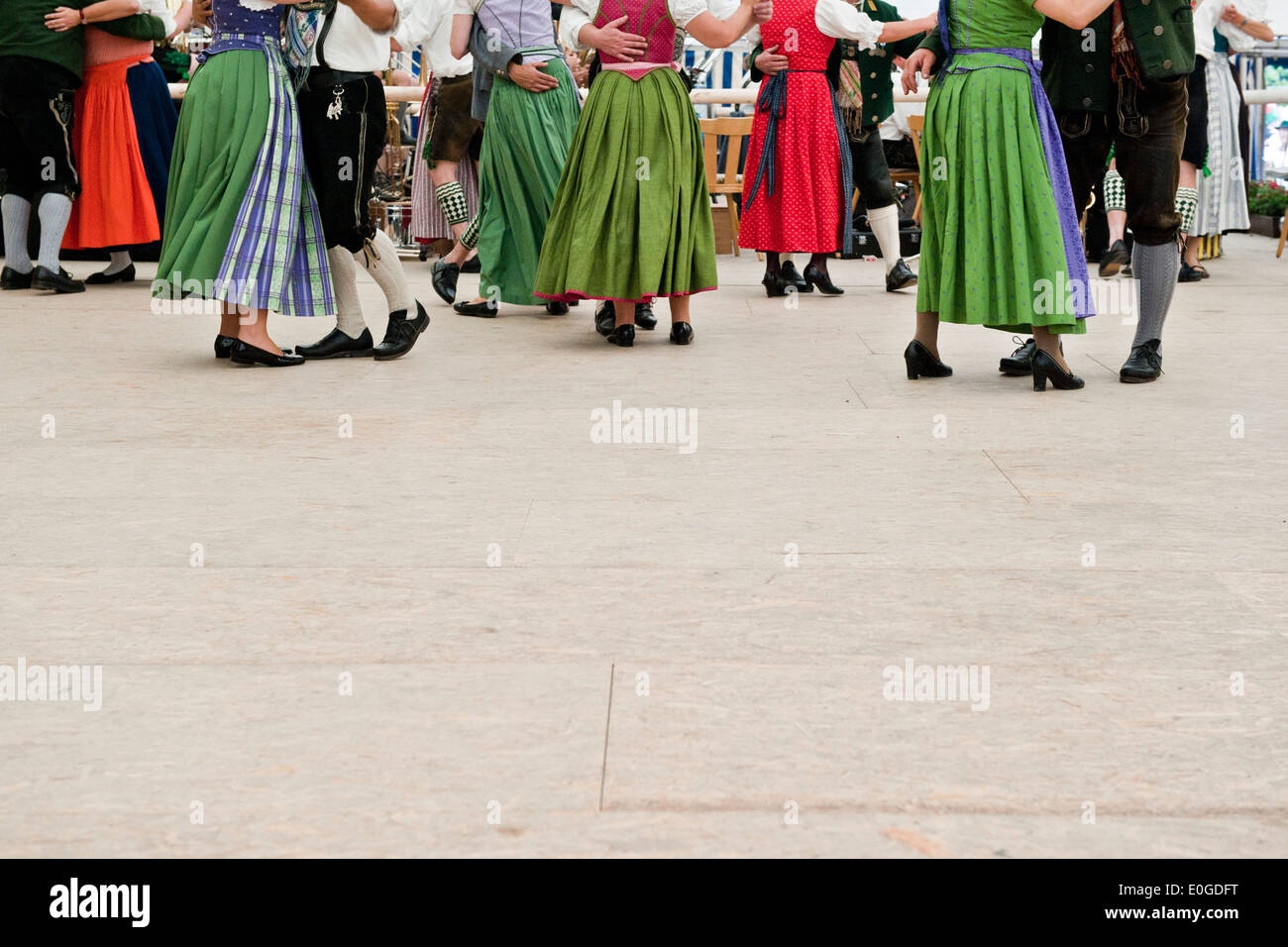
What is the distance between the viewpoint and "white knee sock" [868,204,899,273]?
870cm

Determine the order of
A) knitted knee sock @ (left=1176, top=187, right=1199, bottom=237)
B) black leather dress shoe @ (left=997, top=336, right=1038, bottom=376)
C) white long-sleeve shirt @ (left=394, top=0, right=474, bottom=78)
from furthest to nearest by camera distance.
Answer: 1. white long-sleeve shirt @ (left=394, top=0, right=474, bottom=78)
2. knitted knee sock @ (left=1176, top=187, right=1199, bottom=237)
3. black leather dress shoe @ (left=997, top=336, right=1038, bottom=376)

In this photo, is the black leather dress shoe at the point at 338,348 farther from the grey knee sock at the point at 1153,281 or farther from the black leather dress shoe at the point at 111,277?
the black leather dress shoe at the point at 111,277

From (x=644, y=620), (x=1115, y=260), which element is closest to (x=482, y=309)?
(x=1115, y=260)

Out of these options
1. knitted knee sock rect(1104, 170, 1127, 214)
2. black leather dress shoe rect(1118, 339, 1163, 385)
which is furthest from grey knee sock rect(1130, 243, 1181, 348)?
knitted knee sock rect(1104, 170, 1127, 214)

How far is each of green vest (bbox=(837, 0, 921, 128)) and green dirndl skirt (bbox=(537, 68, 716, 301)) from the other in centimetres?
255

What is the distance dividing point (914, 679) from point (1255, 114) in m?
12.9

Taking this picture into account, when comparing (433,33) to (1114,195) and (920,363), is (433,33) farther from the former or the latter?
(1114,195)

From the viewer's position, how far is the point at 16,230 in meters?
8.34

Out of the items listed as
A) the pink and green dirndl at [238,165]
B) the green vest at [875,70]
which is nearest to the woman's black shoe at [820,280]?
the green vest at [875,70]

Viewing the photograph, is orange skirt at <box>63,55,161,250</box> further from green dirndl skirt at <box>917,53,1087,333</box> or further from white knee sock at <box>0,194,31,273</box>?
green dirndl skirt at <box>917,53,1087,333</box>

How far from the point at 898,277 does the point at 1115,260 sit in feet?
5.22

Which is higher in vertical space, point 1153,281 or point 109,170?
point 1153,281

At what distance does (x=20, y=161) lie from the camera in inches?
321
